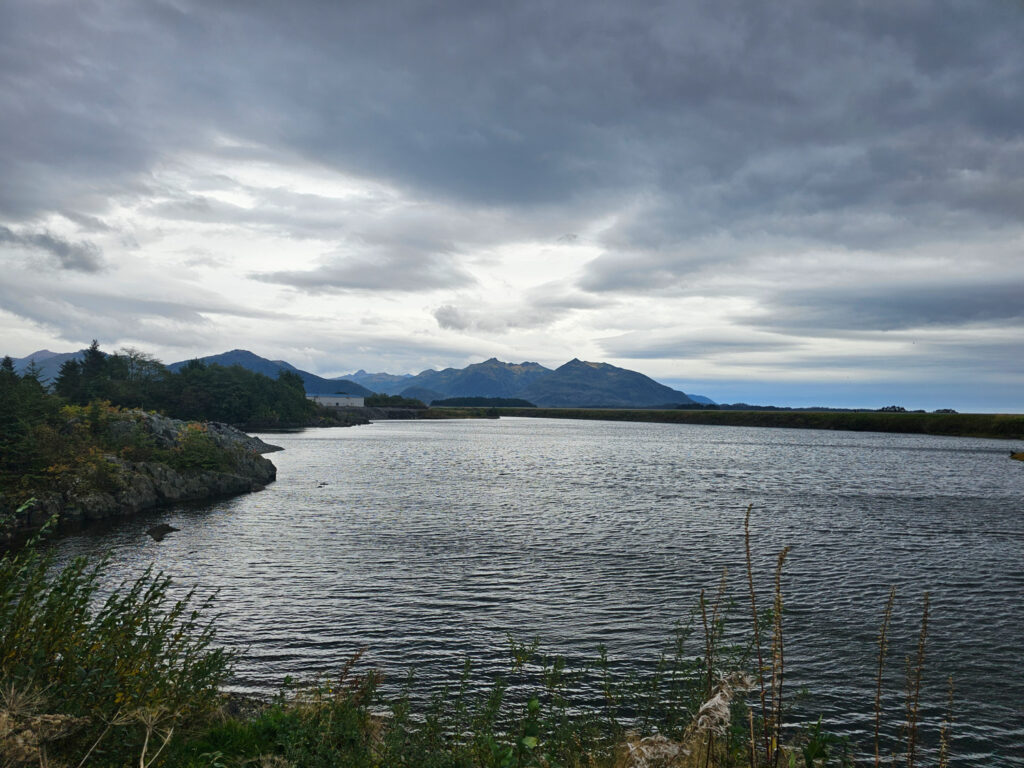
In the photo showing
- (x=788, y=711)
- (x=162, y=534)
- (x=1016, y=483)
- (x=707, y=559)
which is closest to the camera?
(x=788, y=711)

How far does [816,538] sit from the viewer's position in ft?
117

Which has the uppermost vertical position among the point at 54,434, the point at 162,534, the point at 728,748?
the point at 54,434

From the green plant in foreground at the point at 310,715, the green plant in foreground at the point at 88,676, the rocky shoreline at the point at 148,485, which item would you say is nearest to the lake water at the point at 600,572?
the rocky shoreline at the point at 148,485

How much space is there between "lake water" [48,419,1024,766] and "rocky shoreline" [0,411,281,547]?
298cm

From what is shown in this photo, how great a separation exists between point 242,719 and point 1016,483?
264ft

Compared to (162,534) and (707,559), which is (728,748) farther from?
(162,534)

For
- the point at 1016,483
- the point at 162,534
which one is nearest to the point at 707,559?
the point at 162,534

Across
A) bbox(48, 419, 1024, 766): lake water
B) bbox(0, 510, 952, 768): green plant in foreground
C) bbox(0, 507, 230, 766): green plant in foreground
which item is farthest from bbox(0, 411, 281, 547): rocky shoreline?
bbox(0, 510, 952, 768): green plant in foreground

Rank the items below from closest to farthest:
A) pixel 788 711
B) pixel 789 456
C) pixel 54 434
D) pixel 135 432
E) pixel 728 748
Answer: pixel 728 748 → pixel 788 711 → pixel 54 434 → pixel 135 432 → pixel 789 456

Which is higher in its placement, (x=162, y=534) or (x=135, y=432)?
(x=135, y=432)

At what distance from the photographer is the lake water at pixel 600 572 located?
17.6m

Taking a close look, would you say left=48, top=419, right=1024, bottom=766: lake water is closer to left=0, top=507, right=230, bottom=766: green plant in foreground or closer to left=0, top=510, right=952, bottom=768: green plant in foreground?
left=0, top=510, right=952, bottom=768: green plant in foreground

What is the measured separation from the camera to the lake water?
17.6 m

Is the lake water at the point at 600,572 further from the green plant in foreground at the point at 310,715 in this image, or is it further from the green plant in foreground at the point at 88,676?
the green plant in foreground at the point at 88,676
